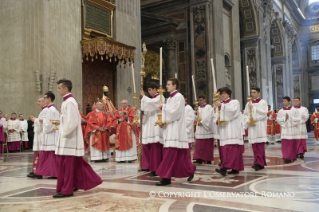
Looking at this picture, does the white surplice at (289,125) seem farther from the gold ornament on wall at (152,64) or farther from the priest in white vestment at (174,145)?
the gold ornament on wall at (152,64)

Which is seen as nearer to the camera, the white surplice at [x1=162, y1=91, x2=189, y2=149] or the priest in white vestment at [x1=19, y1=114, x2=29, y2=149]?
the white surplice at [x1=162, y1=91, x2=189, y2=149]

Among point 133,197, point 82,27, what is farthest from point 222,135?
point 82,27

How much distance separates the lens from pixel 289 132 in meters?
9.02

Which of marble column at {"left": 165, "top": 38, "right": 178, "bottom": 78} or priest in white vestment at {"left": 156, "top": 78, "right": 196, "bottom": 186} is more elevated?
marble column at {"left": 165, "top": 38, "right": 178, "bottom": 78}

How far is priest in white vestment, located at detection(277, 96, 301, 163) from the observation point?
8.85 meters

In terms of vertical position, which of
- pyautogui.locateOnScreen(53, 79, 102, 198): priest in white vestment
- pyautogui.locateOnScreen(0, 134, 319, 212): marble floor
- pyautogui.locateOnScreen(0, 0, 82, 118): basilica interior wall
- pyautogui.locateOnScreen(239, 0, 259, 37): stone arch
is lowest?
pyautogui.locateOnScreen(0, 134, 319, 212): marble floor

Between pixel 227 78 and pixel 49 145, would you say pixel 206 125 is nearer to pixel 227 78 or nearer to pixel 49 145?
pixel 49 145

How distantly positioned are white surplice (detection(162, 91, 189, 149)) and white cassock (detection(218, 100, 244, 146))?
1.29m

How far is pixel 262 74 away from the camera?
2559 cm

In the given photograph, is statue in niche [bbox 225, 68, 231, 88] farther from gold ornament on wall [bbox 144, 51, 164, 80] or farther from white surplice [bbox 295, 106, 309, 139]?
white surplice [bbox 295, 106, 309, 139]

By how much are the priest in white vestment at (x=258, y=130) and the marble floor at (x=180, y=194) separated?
14.7 inches

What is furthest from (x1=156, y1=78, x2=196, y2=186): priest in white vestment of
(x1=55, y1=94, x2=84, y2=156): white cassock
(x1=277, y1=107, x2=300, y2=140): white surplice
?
(x1=277, y1=107, x2=300, y2=140): white surplice

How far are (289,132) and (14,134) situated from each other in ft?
31.5

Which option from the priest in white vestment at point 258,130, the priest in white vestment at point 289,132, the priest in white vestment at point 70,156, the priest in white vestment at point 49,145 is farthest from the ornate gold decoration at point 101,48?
the priest in white vestment at point 70,156
